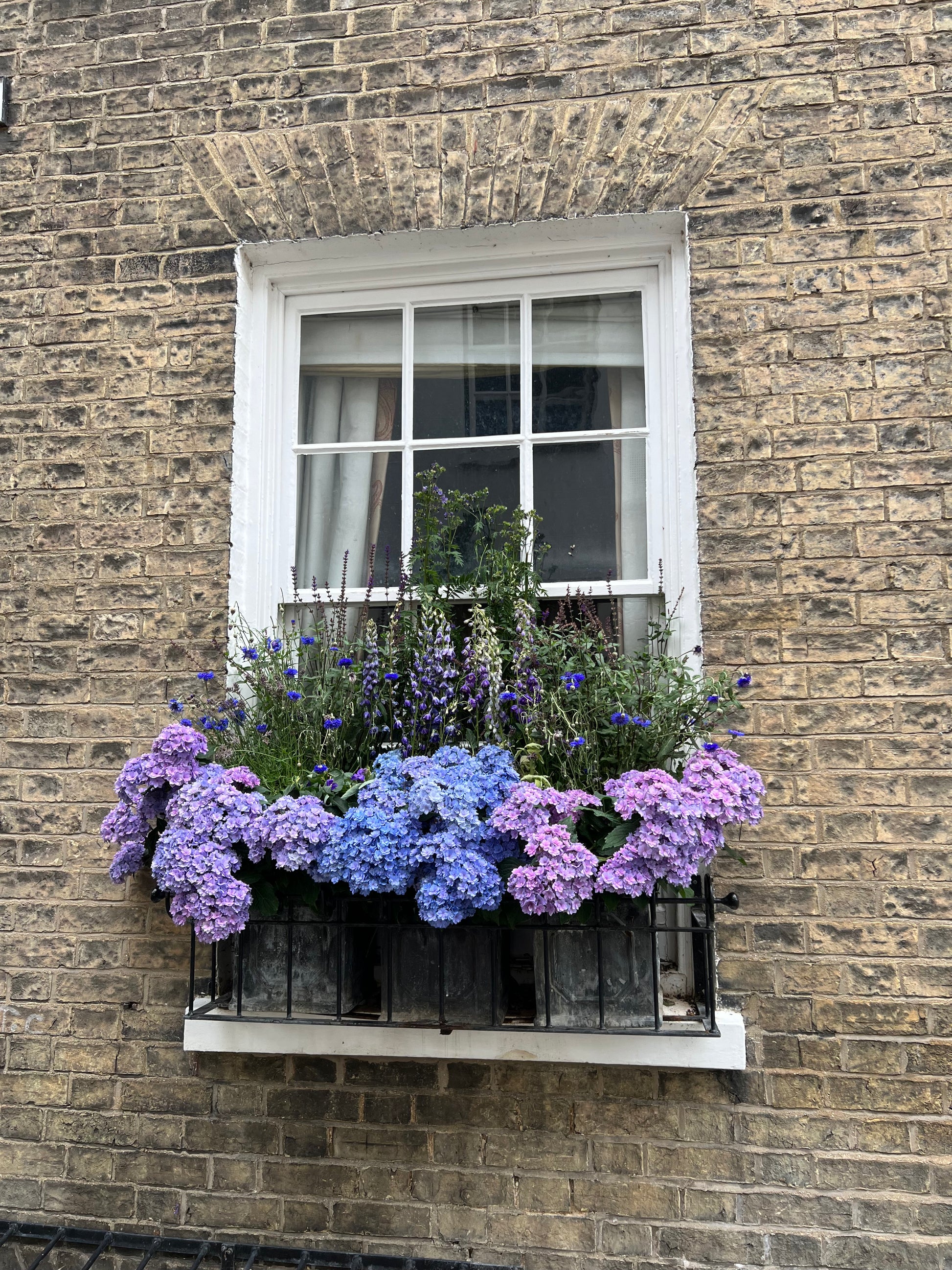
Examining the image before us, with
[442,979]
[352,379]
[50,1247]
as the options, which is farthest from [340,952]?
[352,379]

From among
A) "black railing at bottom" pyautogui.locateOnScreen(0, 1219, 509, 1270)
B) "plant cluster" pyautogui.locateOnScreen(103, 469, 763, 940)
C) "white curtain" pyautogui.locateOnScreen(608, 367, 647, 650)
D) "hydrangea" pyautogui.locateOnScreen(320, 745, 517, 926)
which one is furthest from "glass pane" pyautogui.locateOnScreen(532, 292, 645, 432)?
"black railing at bottom" pyautogui.locateOnScreen(0, 1219, 509, 1270)

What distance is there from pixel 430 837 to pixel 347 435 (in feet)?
4.91

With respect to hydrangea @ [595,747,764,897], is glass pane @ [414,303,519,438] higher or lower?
higher

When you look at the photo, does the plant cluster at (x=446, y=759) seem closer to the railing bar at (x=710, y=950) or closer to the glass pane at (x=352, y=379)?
the railing bar at (x=710, y=950)

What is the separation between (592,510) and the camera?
295 centimetres

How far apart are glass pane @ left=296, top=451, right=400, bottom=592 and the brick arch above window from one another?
28.8 inches

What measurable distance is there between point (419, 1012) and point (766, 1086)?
3.10 ft

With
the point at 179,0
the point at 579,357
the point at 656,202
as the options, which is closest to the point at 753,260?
the point at 656,202

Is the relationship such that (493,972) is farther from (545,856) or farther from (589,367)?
(589,367)

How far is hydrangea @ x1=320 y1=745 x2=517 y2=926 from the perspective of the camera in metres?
2.18

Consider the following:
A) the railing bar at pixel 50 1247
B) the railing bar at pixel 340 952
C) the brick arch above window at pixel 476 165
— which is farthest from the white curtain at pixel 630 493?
the railing bar at pixel 50 1247

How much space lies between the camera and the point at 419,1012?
244 cm

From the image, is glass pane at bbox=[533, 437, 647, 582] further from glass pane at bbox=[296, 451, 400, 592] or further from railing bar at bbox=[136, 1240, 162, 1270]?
railing bar at bbox=[136, 1240, 162, 1270]

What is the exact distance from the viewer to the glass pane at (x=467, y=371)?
306 centimetres
